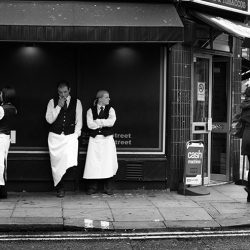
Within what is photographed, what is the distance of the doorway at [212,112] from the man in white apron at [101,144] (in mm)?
1929

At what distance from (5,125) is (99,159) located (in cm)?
178

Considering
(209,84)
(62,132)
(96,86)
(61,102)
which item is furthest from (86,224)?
(209,84)

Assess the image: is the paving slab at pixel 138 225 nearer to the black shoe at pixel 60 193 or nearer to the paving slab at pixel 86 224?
the paving slab at pixel 86 224

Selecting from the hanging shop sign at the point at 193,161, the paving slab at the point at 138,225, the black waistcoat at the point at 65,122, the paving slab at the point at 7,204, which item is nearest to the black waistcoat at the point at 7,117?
the black waistcoat at the point at 65,122

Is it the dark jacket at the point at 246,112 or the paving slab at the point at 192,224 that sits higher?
the dark jacket at the point at 246,112

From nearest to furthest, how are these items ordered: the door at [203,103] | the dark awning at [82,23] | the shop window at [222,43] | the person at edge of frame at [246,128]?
the dark awning at [82,23] < the person at edge of frame at [246,128] < the door at [203,103] < the shop window at [222,43]

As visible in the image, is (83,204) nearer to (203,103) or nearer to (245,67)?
(203,103)

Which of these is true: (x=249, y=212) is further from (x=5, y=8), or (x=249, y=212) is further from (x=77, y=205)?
(x=5, y=8)

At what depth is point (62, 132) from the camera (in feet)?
31.6

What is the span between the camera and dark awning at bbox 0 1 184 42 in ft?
28.6

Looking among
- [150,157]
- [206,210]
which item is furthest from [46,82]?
[206,210]

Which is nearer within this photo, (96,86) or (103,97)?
(103,97)

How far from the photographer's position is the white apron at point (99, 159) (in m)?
9.68

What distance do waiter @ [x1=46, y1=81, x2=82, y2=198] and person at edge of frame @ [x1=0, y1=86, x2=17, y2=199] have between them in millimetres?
703
